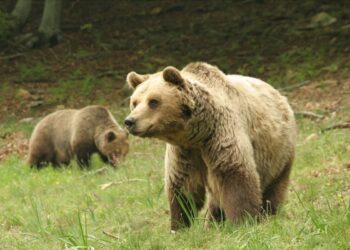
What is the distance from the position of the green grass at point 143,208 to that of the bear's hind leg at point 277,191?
0.45 feet

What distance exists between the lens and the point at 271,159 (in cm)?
623

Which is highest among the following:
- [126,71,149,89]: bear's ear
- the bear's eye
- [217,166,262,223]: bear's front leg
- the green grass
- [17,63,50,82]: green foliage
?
[126,71,149,89]: bear's ear

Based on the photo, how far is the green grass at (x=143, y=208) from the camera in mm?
4875

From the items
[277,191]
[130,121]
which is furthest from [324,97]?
[130,121]

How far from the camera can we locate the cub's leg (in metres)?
5.81

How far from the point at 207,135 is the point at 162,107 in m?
0.44

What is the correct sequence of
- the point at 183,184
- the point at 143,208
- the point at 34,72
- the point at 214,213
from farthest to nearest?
the point at 34,72 → the point at 143,208 → the point at 214,213 → the point at 183,184

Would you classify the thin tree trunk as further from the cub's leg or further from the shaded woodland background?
the cub's leg

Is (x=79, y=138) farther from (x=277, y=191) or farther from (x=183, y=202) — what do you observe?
(x=183, y=202)

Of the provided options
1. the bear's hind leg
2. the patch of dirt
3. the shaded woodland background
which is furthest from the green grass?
the shaded woodland background

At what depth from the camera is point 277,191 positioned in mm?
6512

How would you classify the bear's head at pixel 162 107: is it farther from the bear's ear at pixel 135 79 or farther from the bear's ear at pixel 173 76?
the bear's ear at pixel 135 79

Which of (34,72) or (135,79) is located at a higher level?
(135,79)

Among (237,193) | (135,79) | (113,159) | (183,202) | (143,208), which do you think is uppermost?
(135,79)
